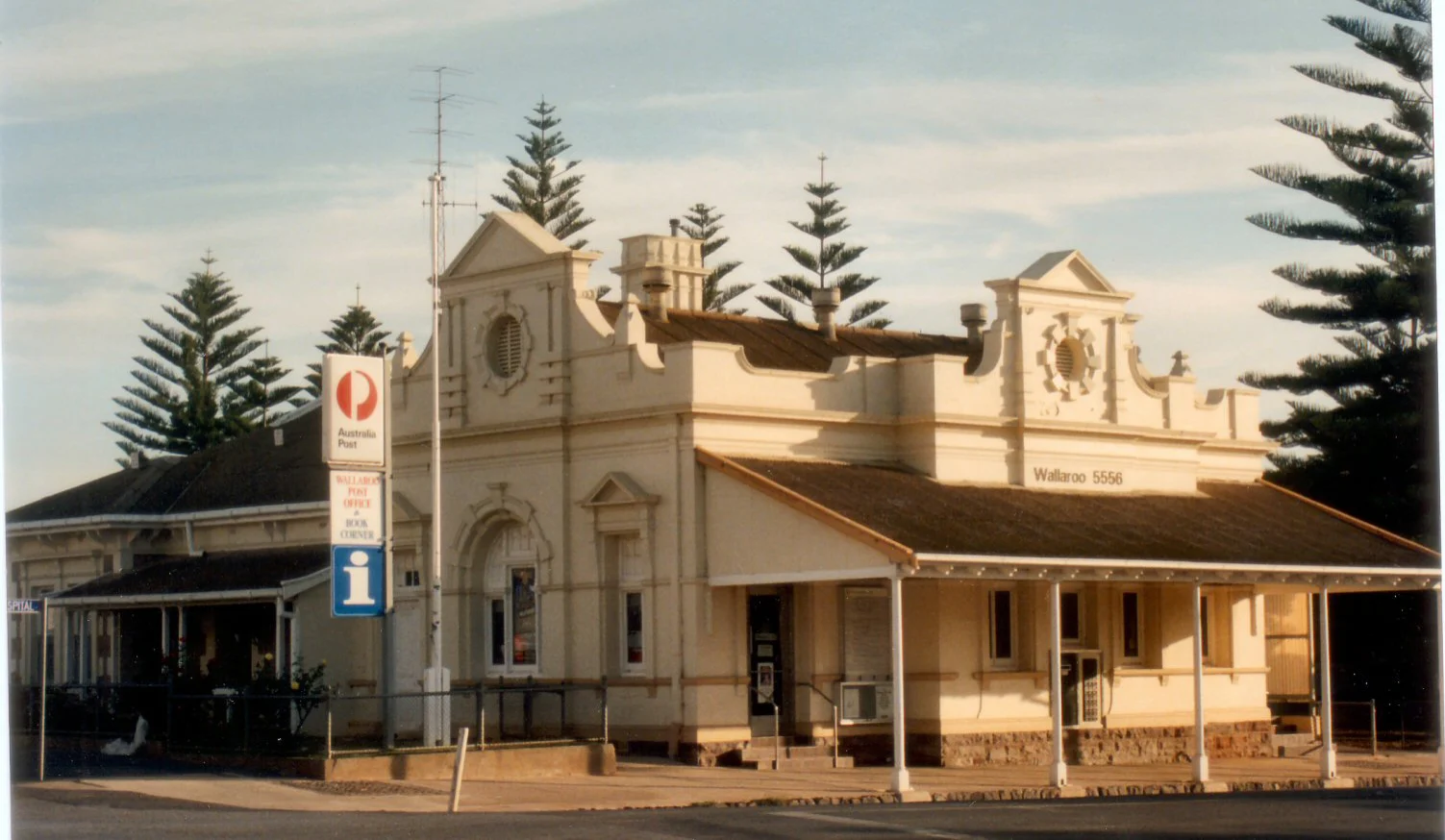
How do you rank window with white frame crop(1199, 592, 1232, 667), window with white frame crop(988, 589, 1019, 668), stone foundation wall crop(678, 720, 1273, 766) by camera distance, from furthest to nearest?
window with white frame crop(1199, 592, 1232, 667), window with white frame crop(988, 589, 1019, 668), stone foundation wall crop(678, 720, 1273, 766)

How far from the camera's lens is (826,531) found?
25.2 m

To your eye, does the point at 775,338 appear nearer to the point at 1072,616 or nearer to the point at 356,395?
the point at 1072,616

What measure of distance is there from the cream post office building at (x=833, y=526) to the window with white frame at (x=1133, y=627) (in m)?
0.04

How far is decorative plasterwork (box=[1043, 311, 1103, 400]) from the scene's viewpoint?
98.4 feet

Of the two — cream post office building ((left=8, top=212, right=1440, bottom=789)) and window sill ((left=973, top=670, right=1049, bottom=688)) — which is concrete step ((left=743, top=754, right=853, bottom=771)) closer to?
cream post office building ((left=8, top=212, right=1440, bottom=789))

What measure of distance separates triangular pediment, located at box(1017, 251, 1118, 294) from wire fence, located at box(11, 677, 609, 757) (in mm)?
8047

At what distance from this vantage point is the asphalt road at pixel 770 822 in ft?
59.9

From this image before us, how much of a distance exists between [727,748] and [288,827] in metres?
9.18

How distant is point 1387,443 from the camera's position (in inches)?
1560

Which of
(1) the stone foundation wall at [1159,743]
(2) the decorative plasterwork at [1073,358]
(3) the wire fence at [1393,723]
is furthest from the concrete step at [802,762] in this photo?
(3) the wire fence at [1393,723]

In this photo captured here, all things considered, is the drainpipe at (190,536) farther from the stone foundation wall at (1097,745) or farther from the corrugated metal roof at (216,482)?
the stone foundation wall at (1097,745)

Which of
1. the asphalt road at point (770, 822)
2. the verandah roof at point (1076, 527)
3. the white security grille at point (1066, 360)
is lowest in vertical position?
the asphalt road at point (770, 822)

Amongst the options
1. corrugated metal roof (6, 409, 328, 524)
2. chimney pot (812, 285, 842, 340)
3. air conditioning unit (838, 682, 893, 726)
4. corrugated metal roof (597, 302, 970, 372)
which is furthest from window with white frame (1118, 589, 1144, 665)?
corrugated metal roof (6, 409, 328, 524)

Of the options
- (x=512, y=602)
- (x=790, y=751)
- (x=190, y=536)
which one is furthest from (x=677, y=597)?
(x=190, y=536)
